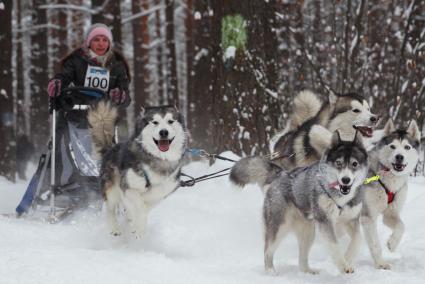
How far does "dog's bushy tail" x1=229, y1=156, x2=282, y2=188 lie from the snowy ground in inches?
25.9

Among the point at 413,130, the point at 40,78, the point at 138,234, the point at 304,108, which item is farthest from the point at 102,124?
the point at 40,78

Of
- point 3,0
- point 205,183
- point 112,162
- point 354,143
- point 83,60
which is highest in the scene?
point 3,0

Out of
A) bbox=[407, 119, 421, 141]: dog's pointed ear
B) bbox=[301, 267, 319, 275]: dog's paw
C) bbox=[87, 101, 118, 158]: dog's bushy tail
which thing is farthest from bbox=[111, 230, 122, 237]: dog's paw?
bbox=[407, 119, 421, 141]: dog's pointed ear

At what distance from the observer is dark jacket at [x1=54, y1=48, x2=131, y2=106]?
22.3 feet

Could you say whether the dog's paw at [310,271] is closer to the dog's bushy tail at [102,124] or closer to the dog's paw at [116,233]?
the dog's paw at [116,233]

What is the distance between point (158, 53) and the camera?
2934 centimetres

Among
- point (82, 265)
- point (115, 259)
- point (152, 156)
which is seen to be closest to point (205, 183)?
point (152, 156)

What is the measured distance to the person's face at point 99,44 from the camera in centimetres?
685

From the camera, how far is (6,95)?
1073cm

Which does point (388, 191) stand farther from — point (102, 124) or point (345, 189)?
point (102, 124)

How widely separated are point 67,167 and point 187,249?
2011mm

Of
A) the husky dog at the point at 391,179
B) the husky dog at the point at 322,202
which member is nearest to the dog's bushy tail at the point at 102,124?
the husky dog at the point at 322,202

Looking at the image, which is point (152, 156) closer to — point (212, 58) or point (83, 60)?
point (83, 60)

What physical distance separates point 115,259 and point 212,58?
4.35m
